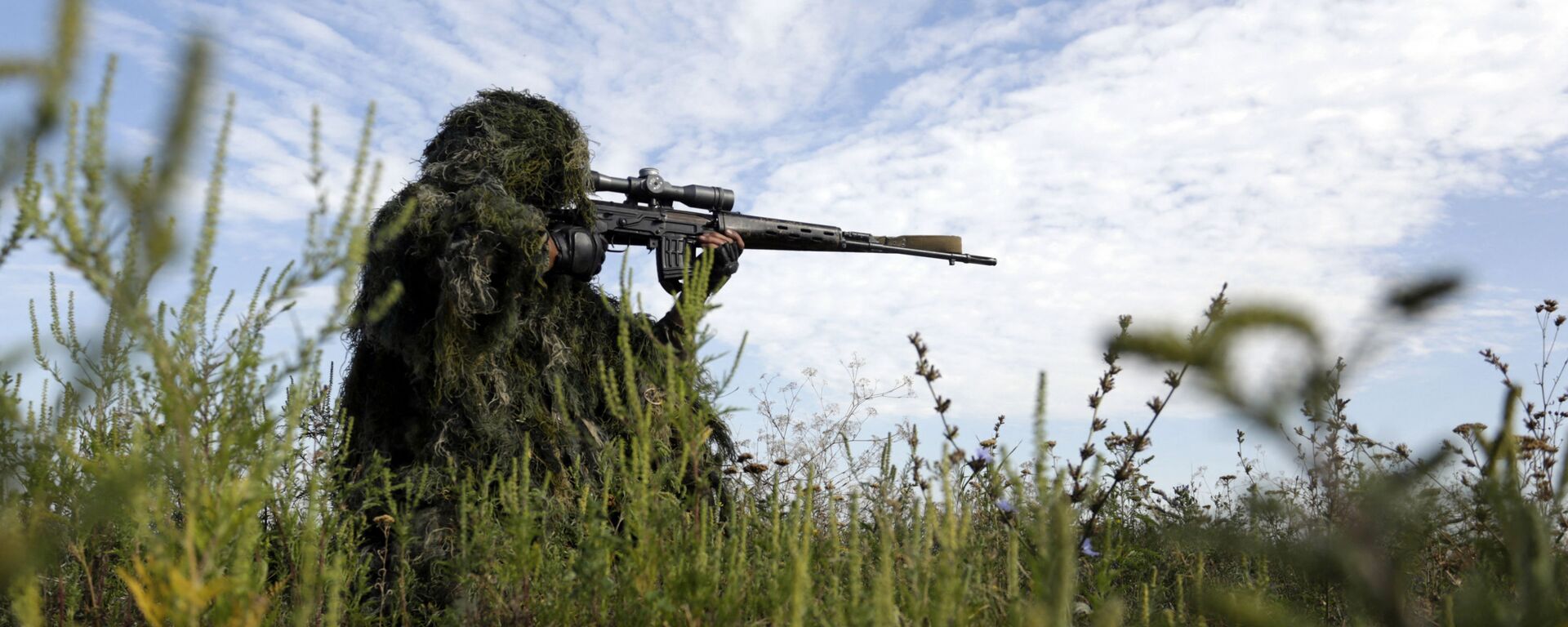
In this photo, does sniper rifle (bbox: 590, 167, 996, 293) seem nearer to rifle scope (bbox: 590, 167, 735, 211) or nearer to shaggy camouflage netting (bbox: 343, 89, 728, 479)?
rifle scope (bbox: 590, 167, 735, 211)

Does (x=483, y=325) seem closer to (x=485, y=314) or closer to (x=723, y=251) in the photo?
(x=485, y=314)

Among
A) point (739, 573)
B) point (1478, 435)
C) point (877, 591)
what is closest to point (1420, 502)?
Answer: point (1478, 435)

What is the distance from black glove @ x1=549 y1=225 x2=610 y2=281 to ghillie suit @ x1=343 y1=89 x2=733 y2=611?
9 centimetres

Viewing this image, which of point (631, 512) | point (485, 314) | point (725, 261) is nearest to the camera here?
point (631, 512)

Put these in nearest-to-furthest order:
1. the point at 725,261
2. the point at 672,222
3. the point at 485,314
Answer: the point at 485,314 → the point at 725,261 → the point at 672,222

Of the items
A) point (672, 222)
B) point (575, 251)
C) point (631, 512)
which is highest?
point (672, 222)

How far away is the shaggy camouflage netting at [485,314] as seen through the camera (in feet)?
12.3

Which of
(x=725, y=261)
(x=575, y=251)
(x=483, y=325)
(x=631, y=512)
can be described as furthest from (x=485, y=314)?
(x=631, y=512)

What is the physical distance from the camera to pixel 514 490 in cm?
242

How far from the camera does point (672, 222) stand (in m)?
4.78

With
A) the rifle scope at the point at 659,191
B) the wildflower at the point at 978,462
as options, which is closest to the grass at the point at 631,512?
the wildflower at the point at 978,462

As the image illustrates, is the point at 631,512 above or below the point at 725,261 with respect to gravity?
below

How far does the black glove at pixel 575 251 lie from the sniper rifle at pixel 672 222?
0.23 m

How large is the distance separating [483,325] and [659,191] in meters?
1.21
